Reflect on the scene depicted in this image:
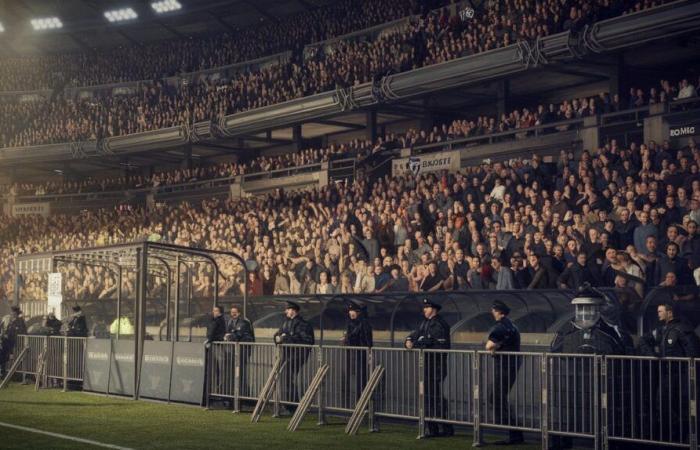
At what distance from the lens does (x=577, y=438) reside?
1309 cm

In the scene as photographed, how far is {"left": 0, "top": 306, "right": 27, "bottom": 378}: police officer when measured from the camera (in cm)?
2470

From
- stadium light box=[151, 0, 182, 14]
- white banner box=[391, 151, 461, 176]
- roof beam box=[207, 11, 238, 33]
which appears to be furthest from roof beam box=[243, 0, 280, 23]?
white banner box=[391, 151, 461, 176]

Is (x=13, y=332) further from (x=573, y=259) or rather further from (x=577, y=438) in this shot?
(x=577, y=438)

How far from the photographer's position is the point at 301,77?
133 ft

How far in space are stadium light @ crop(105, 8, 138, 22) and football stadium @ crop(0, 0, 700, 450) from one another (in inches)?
8.4

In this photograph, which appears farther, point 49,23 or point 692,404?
point 49,23

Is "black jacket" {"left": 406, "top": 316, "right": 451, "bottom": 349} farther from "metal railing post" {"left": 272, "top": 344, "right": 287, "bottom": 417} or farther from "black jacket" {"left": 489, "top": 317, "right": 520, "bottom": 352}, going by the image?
"metal railing post" {"left": 272, "top": 344, "right": 287, "bottom": 417}

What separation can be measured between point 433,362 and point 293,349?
3094 millimetres

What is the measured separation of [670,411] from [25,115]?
46.3m

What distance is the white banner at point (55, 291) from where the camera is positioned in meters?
22.8

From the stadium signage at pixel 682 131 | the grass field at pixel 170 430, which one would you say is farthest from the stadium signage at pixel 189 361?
the stadium signage at pixel 682 131

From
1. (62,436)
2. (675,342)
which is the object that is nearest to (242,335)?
(62,436)

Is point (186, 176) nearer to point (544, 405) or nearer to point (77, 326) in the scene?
point (77, 326)

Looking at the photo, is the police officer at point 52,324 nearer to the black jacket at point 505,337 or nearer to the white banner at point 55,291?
the white banner at point 55,291
